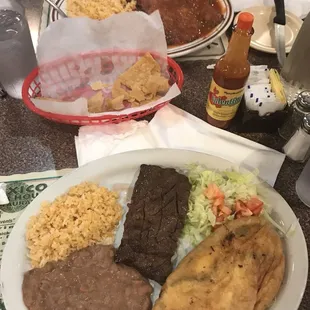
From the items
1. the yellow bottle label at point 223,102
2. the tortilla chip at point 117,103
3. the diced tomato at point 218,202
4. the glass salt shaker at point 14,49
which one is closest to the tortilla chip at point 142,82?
the tortilla chip at point 117,103

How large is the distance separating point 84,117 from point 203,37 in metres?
0.55

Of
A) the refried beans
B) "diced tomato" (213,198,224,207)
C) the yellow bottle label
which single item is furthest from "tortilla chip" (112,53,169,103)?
the refried beans

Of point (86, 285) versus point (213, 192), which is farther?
point (213, 192)

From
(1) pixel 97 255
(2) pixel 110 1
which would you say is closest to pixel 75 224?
(1) pixel 97 255

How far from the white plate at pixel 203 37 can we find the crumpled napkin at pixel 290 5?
0.10m

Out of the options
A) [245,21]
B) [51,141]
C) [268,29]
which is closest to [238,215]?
[245,21]

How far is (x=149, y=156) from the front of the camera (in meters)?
1.20

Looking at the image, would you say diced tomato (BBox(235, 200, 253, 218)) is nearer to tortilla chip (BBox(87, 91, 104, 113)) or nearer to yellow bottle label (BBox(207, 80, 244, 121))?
yellow bottle label (BBox(207, 80, 244, 121))

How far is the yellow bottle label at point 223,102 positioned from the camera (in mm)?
1175

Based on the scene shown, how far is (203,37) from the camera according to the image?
1.47 meters

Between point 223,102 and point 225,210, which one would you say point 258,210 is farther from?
point 223,102

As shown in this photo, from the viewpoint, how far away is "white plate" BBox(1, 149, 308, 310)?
Answer: 97 cm

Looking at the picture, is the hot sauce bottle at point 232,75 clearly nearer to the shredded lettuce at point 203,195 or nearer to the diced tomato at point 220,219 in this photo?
the shredded lettuce at point 203,195

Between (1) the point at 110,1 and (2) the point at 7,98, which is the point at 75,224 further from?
→ (1) the point at 110,1
